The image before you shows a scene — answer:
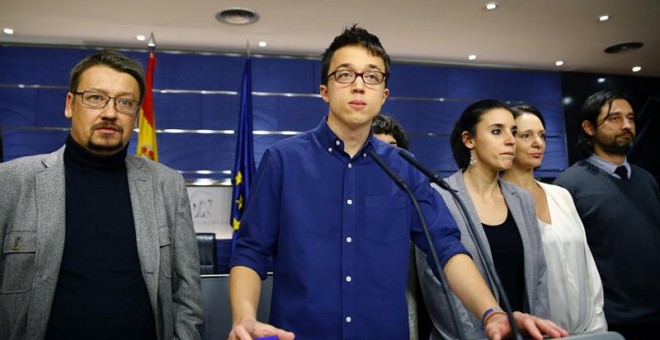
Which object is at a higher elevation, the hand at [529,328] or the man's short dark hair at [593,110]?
the man's short dark hair at [593,110]

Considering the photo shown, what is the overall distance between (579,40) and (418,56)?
1.81m

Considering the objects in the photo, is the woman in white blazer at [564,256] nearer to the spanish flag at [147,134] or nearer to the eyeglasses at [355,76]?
the eyeglasses at [355,76]

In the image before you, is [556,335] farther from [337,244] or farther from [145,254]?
[145,254]

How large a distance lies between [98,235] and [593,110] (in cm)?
239

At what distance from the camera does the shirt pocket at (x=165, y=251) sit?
56.4 inches

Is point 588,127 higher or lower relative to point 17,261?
higher

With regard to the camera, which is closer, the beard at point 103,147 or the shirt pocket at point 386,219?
the shirt pocket at point 386,219

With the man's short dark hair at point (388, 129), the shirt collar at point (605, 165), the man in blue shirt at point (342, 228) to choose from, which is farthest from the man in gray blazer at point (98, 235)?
the shirt collar at point (605, 165)

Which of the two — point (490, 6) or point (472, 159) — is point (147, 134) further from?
point (490, 6)

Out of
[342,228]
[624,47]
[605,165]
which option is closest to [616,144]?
[605,165]

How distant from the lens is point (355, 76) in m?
1.27

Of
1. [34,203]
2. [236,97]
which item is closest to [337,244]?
[34,203]

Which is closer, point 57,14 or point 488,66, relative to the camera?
point 57,14

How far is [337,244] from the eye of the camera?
1227 mm
